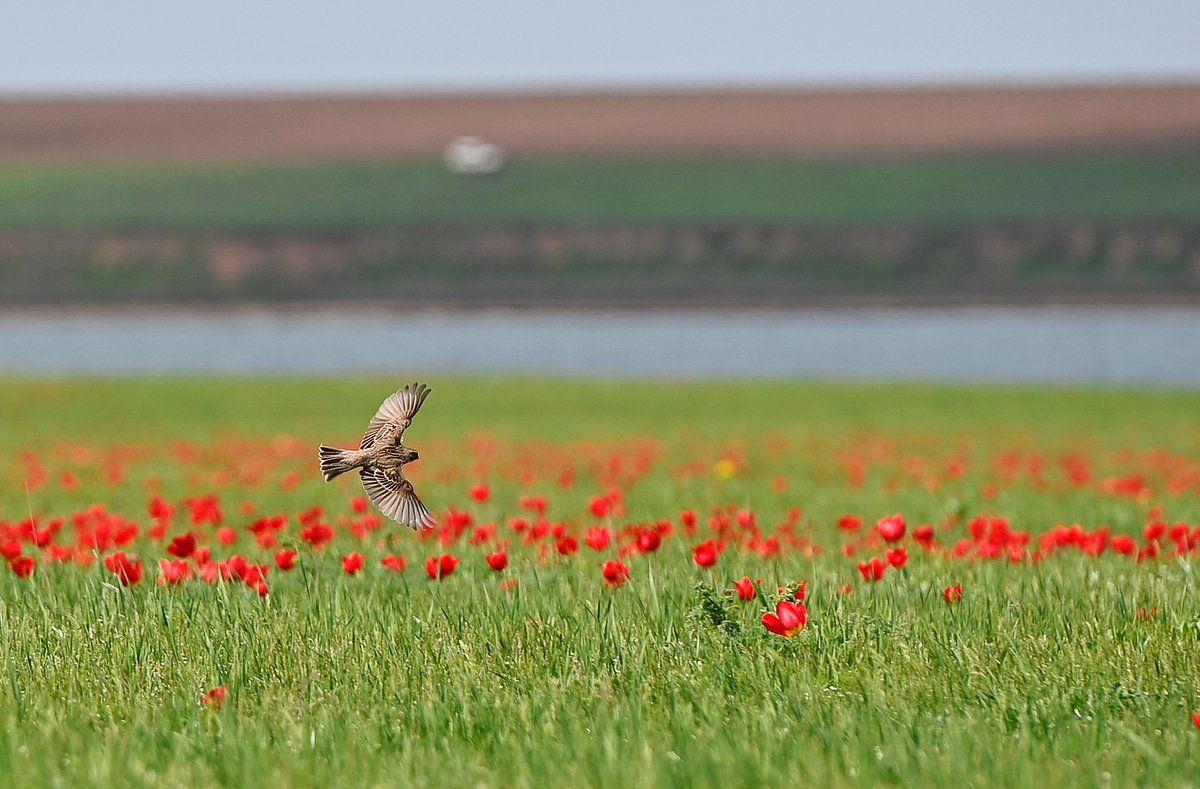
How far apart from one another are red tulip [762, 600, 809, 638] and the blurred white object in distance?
9431cm

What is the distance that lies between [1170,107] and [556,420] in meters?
92.7

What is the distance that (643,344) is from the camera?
51312 mm

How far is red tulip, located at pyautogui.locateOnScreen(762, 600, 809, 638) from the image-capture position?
4109mm

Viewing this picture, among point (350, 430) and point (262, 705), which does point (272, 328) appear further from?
point (262, 705)

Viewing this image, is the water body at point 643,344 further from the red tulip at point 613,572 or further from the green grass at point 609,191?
the red tulip at point 613,572

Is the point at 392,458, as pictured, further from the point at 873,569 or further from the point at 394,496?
the point at 873,569

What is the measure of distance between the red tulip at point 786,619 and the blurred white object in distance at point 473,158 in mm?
94307

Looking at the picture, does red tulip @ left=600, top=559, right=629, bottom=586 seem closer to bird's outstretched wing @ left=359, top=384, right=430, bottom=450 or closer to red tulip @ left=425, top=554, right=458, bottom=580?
red tulip @ left=425, top=554, right=458, bottom=580

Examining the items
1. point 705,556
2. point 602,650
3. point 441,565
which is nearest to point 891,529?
point 705,556

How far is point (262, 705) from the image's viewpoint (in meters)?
Answer: 4.04

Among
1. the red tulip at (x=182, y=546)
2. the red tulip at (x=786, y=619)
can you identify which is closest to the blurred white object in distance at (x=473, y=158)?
the red tulip at (x=182, y=546)

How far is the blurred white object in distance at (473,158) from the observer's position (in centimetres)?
9719

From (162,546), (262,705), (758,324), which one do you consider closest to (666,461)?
(162,546)

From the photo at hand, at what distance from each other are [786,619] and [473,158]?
95.7 meters
